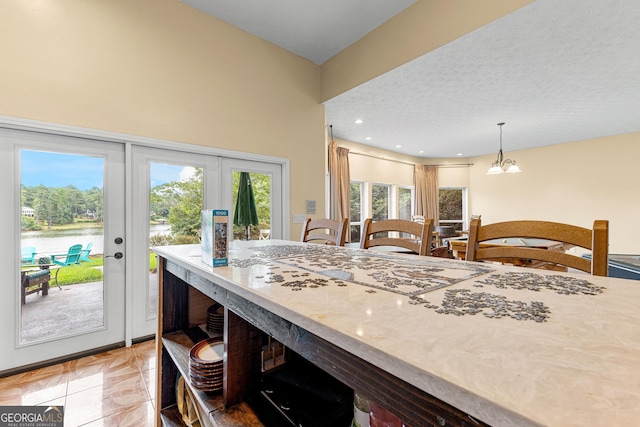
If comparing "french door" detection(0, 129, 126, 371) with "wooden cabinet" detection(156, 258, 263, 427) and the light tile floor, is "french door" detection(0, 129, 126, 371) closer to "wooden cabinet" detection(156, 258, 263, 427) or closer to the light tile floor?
the light tile floor

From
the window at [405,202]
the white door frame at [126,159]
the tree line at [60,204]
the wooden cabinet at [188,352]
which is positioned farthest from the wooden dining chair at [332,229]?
the window at [405,202]

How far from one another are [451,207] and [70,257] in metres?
7.71

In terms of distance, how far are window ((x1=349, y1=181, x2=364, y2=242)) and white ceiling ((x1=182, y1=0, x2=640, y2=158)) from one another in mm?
1471

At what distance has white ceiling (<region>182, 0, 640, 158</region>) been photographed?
7.79ft

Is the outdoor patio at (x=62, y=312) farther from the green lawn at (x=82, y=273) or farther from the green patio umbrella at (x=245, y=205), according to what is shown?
the green patio umbrella at (x=245, y=205)

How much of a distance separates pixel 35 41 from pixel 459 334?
3.22 m

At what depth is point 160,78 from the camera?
2.61 meters

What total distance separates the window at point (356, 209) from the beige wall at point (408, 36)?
2.66 metres

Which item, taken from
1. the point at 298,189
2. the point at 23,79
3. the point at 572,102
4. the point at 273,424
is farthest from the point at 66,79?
the point at 572,102

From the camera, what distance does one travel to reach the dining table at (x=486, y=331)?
285 mm

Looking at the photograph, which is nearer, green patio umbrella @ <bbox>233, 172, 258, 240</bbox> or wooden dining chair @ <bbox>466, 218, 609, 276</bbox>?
wooden dining chair @ <bbox>466, 218, 609, 276</bbox>

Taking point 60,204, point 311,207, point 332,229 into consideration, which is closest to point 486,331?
point 332,229

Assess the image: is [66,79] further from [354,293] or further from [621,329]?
[621,329]

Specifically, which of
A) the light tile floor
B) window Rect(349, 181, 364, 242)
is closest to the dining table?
the light tile floor
